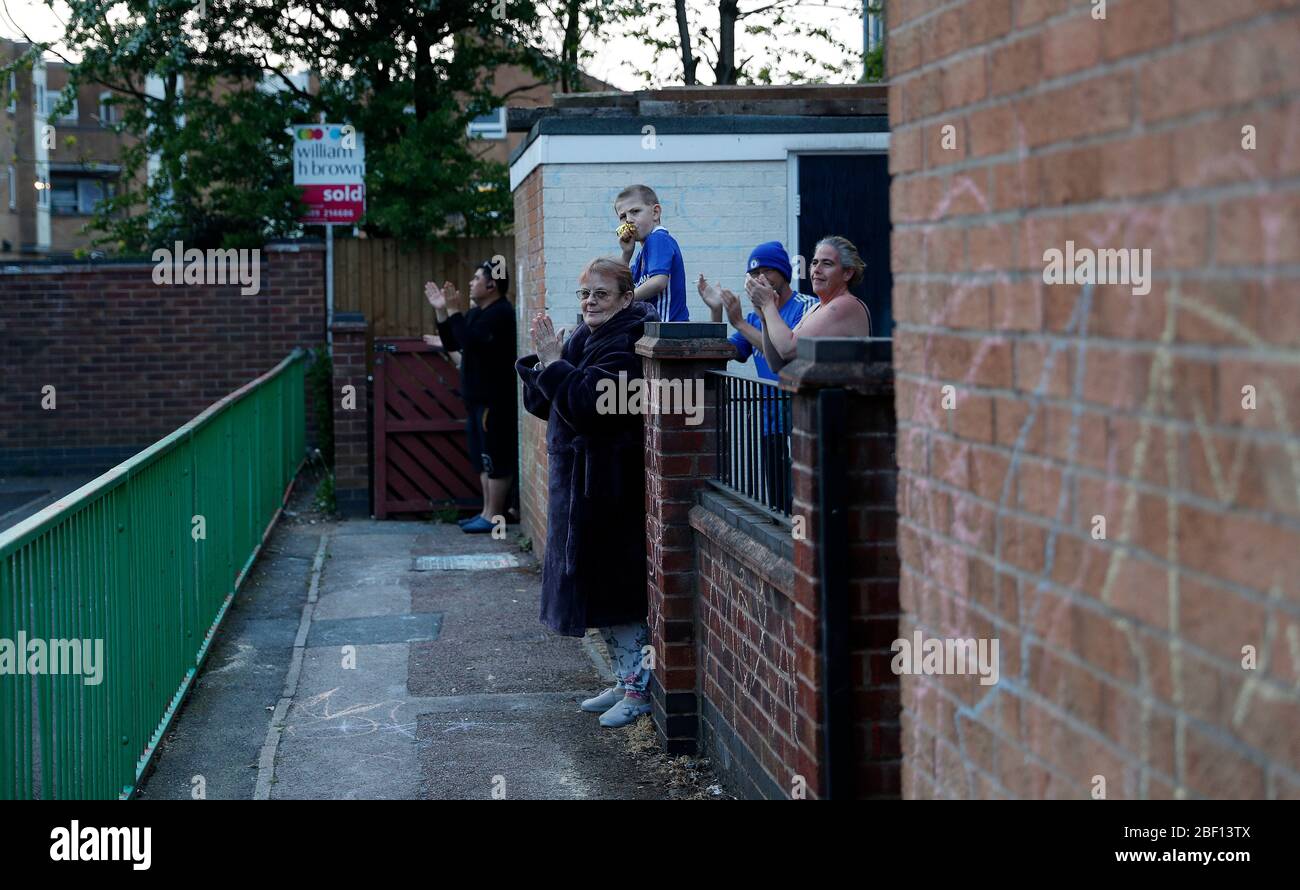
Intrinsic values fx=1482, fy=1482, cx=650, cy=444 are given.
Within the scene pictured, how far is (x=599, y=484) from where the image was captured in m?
6.50

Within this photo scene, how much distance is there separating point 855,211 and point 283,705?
5.02 meters

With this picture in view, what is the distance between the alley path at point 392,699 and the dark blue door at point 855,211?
2.95m

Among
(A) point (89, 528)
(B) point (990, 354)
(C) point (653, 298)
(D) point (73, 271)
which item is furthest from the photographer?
(D) point (73, 271)

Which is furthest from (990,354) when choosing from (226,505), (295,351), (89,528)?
(295,351)

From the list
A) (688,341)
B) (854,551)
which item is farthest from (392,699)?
(854,551)

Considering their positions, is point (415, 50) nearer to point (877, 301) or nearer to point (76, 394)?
point (76, 394)

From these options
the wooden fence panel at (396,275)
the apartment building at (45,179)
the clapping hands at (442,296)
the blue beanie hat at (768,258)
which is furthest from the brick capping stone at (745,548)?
the apartment building at (45,179)

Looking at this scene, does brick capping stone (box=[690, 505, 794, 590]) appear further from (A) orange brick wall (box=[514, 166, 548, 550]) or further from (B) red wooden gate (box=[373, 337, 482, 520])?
(B) red wooden gate (box=[373, 337, 482, 520])

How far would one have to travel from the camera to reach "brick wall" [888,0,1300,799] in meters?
1.96

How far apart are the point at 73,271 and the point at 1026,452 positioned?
16560 millimetres

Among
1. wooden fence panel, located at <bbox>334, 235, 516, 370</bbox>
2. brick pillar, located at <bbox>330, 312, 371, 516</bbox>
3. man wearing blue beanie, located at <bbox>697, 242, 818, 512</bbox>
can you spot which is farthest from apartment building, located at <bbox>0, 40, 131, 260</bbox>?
man wearing blue beanie, located at <bbox>697, 242, 818, 512</bbox>

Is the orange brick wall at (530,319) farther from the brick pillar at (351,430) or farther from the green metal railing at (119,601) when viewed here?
the green metal railing at (119,601)

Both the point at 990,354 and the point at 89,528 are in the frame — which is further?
the point at 89,528

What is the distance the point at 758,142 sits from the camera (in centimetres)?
957
